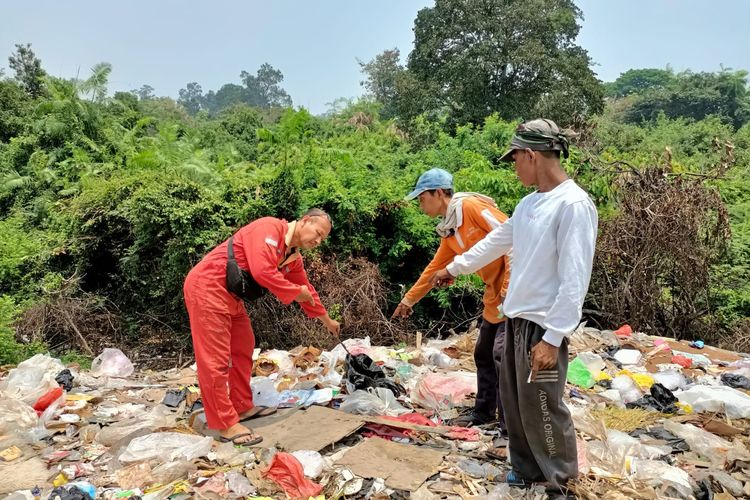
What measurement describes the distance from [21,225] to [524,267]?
11889mm

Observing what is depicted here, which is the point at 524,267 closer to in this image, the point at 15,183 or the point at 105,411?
the point at 105,411

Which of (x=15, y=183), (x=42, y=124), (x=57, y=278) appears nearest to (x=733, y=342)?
(x=57, y=278)

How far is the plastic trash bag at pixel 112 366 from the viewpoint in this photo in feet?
19.3

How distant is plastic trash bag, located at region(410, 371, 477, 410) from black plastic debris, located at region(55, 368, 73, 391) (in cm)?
305

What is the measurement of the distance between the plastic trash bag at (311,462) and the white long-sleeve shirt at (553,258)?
154cm

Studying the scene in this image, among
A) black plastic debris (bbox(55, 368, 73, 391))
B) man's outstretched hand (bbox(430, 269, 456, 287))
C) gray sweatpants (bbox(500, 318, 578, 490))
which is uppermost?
man's outstretched hand (bbox(430, 269, 456, 287))

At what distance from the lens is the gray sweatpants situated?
2670 mm

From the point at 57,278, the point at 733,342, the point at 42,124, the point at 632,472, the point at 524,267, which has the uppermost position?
the point at 42,124

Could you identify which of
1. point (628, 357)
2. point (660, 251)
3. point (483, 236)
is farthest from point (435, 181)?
point (660, 251)

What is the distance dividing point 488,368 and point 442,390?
817 millimetres

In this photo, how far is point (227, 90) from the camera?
87.7 meters

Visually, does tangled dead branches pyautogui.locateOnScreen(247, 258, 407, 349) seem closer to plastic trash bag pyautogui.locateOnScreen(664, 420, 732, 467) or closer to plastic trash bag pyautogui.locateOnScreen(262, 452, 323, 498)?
plastic trash bag pyautogui.locateOnScreen(262, 452, 323, 498)

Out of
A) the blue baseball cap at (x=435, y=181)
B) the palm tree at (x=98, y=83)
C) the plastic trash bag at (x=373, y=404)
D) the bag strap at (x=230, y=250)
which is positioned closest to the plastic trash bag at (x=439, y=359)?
the plastic trash bag at (x=373, y=404)

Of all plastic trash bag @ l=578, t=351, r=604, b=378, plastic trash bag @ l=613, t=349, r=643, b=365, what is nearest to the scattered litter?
plastic trash bag @ l=578, t=351, r=604, b=378
